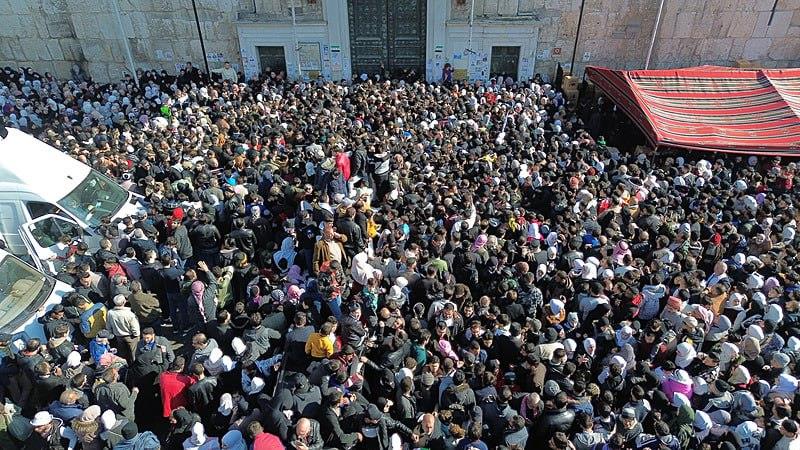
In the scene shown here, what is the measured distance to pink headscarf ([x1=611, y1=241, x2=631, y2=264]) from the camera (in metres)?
7.33

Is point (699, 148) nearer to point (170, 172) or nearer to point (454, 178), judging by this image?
point (454, 178)

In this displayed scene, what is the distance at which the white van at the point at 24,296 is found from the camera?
242 inches

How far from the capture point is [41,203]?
7.68 metres

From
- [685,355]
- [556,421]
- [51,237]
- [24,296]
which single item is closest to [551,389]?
[556,421]

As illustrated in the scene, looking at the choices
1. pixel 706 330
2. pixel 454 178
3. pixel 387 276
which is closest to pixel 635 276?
pixel 706 330

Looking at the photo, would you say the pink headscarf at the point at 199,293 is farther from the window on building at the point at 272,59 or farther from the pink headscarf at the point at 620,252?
the window on building at the point at 272,59

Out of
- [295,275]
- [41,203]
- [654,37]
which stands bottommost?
[295,275]

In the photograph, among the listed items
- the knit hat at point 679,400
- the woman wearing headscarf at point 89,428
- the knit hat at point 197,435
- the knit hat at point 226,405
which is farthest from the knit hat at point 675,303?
the woman wearing headscarf at point 89,428

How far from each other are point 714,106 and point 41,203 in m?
14.3

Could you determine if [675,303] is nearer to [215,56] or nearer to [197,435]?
[197,435]

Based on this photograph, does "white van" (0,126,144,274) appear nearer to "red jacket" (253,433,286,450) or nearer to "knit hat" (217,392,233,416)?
"knit hat" (217,392,233,416)

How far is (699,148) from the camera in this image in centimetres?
1143

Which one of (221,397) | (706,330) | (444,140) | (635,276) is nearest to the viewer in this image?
(221,397)

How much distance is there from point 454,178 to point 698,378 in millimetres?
5317
